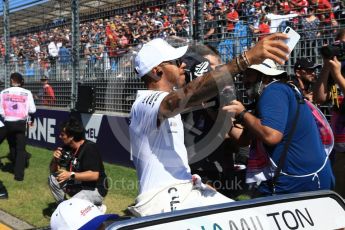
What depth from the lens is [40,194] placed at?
6633 millimetres

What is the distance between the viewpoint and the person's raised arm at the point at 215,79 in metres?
1.87

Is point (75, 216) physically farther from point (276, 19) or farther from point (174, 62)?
point (276, 19)

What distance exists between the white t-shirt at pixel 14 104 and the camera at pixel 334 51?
20.3ft

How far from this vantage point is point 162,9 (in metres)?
8.42

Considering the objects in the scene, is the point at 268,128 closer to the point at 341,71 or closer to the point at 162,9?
the point at 341,71

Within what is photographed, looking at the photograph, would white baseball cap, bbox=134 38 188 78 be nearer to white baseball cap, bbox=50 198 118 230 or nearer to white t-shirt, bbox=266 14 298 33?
white baseball cap, bbox=50 198 118 230

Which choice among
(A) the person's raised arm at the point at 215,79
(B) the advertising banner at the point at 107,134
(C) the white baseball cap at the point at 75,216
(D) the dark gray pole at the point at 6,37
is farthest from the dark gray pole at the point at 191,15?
(D) the dark gray pole at the point at 6,37

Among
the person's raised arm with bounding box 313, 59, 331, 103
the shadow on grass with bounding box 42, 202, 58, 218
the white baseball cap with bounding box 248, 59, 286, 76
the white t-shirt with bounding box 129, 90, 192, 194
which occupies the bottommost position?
the shadow on grass with bounding box 42, 202, 58, 218

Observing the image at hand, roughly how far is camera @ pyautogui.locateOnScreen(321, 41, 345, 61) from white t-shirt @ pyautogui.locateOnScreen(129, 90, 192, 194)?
5.46ft

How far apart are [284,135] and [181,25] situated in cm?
513

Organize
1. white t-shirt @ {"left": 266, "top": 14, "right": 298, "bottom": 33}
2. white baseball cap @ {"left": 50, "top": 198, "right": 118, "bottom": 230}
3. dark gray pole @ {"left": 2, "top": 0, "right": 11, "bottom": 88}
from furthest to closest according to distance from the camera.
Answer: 1. dark gray pole @ {"left": 2, "top": 0, "right": 11, "bottom": 88}
2. white t-shirt @ {"left": 266, "top": 14, "right": 298, "bottom": 33}
3. white baseball cap @ {"left": 50, "top": 198, "right": 118, "bottom": 230}

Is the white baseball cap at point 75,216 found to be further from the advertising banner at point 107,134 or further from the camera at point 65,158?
the advertising banner at point 107,134

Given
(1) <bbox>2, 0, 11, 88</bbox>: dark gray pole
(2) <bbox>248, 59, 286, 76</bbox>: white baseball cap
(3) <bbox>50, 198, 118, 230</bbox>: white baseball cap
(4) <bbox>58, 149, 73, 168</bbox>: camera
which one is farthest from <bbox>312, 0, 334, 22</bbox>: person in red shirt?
(1) <bbox>2, 0, 11, 88</bbox>: dark gray pole

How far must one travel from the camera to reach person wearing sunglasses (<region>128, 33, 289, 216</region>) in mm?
2268
